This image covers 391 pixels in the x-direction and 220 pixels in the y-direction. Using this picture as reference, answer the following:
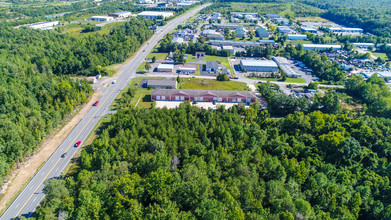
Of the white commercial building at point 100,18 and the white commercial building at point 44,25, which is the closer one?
the white commercial building at point 44,25

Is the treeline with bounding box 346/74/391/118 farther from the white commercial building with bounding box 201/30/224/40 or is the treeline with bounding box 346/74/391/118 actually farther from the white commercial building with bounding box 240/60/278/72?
the white commercial building with bounding box 201/30/224/40

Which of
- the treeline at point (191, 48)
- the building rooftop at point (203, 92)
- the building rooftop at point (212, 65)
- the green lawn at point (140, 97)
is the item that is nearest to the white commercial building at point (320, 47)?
the treeline at point (191, 48)

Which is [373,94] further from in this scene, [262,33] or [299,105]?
[262,33]

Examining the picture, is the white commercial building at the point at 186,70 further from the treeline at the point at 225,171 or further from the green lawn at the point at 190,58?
the treeline at the point at 225,171

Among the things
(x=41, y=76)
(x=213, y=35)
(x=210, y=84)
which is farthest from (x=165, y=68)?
(x=213, y=35)

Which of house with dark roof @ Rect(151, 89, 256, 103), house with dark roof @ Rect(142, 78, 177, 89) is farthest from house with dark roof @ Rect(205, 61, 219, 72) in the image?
house with dark roof @ Rect(151, 89, 256, 103)

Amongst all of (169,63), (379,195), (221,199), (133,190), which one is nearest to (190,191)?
(221,199)

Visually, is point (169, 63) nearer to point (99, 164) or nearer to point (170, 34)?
point (170, 34)
